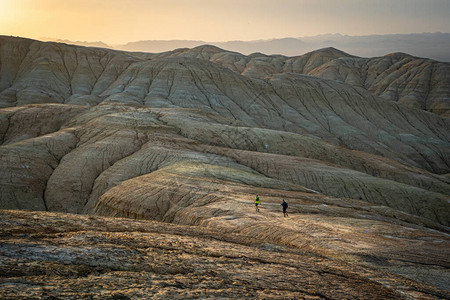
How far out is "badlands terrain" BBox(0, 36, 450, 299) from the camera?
1244 cm

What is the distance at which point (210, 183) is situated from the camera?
3956 centimetres

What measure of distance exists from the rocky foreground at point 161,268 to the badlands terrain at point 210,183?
0.08 m

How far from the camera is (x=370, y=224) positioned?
1079 inches

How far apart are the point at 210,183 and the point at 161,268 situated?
27.1 metres

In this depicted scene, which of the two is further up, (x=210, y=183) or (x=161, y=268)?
(x=161, y=268)

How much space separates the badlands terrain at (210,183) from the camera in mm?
12438

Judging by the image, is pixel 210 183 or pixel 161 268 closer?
pixel 161 268

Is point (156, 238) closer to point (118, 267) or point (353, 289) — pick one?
point (118, 267)

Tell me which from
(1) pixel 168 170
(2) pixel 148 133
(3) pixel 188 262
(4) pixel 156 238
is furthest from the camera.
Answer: (2) pixel 148 133

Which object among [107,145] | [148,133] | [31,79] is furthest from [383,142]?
[31,79]

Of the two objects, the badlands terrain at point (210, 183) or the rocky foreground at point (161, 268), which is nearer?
the rocky foreground at point (161, 268)

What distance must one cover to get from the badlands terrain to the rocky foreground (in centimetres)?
8

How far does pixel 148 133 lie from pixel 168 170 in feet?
67.3

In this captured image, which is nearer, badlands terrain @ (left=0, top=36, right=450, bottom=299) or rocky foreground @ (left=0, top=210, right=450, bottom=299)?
rocky foreground @ (left=0, top=210, right=450, bottom=299)
